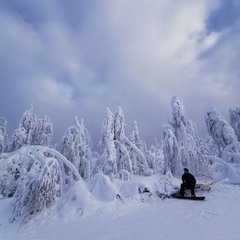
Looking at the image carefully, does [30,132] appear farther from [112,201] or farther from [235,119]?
[235,119]

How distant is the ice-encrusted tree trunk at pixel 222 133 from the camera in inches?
751

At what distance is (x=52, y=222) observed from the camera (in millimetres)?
8500

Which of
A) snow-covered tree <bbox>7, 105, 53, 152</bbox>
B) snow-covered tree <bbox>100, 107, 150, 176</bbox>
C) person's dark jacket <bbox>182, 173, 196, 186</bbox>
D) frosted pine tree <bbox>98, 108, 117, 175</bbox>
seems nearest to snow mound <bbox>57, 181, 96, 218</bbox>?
person's dark jacket <bbox>182, 173, 196, 186</bbox>

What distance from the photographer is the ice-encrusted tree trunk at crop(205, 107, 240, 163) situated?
62.6 ft

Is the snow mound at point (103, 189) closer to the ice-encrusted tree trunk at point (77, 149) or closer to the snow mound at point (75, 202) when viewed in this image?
the snow mound at point (75, 202)

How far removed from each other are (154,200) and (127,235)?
A: 4.29m

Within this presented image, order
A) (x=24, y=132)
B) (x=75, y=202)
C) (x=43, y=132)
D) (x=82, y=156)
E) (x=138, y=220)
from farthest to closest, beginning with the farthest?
1. (x=43, y=132)
2. (x=82, y=156)
3. (x=24, y=132)
4. (x=75, y=202)
5. (x=138, y=220)

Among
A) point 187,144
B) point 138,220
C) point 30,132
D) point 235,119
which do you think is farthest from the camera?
point 235,119

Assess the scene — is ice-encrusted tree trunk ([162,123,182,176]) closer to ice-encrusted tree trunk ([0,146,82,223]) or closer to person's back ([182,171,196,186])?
person's back ([182,171,196,186])

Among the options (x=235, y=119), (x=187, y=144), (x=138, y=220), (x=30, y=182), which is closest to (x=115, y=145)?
(x=187, y=144)

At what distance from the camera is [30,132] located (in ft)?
64.1

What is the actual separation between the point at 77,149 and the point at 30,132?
4619 millimetres

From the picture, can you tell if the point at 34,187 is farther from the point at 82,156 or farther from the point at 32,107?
the point at 32,107

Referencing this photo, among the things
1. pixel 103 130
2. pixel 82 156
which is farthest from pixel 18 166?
pixel 82 156
